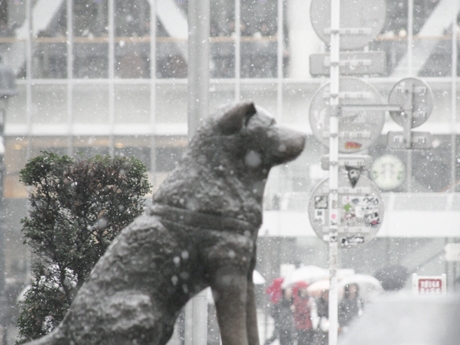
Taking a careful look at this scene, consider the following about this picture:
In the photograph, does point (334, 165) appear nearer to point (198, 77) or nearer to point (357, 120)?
point (357, 120)

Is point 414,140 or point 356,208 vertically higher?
point 414,140

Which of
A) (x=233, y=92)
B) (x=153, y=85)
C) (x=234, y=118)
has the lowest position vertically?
(x=234, y=118)

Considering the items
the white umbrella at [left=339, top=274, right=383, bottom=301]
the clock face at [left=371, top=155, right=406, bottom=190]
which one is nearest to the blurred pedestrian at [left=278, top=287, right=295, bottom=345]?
the white umbrella at [left=339, top=274, right=383, bottom=301]

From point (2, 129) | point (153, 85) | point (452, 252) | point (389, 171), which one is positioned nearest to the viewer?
point (2, 129)

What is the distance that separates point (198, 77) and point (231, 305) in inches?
111

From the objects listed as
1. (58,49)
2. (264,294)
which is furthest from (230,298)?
A: (58,49)

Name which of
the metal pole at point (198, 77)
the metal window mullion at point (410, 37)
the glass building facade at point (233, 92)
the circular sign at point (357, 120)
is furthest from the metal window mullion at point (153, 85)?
the metal pole at point (198, 77)

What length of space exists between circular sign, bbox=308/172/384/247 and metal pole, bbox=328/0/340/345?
0.20 metres

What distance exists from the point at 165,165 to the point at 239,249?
12.8 metres

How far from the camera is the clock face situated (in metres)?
16.3

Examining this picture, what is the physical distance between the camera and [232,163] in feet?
11.7

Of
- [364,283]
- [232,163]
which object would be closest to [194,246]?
[232,163]

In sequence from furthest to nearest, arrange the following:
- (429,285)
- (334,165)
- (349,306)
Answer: (349,306) < (429,285) < (334,165)

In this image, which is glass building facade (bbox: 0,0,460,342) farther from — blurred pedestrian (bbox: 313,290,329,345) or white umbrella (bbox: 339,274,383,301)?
blurred pedestrian (bbox: 313,290,329,345)
